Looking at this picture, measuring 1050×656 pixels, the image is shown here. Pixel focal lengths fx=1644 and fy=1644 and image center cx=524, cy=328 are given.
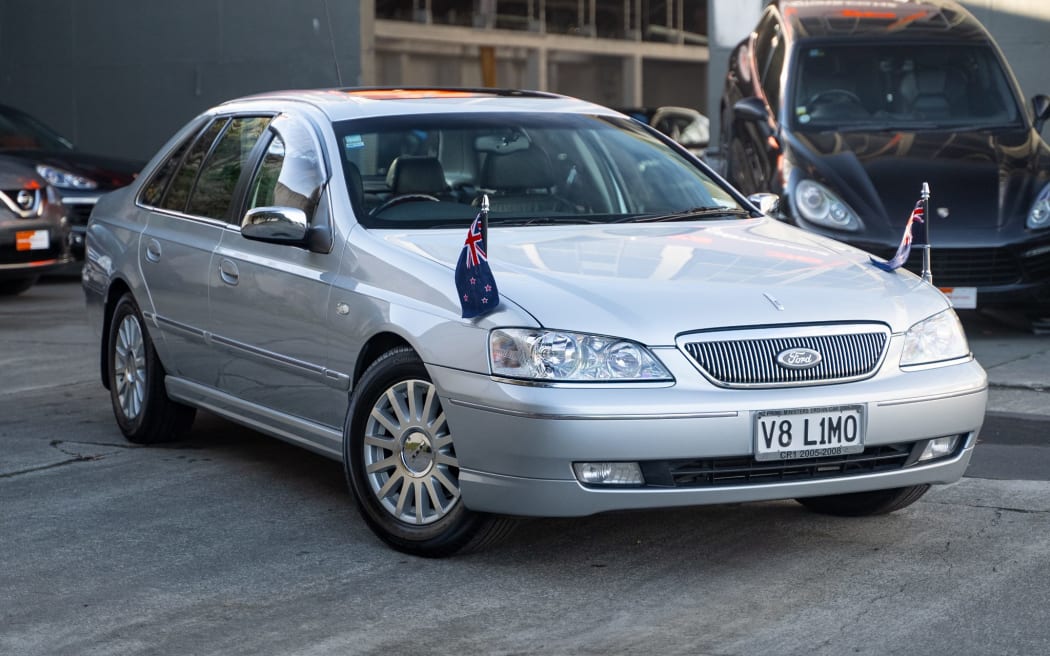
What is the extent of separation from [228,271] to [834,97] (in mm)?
5600

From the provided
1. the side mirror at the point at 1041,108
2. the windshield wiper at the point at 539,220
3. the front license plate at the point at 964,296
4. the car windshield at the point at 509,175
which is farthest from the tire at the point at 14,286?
the windshield wiper at the point at 539,220

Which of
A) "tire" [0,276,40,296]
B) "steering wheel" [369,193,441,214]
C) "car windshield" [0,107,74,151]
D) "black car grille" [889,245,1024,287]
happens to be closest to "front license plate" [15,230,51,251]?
"tire" [0,276,40,296]

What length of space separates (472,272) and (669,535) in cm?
117

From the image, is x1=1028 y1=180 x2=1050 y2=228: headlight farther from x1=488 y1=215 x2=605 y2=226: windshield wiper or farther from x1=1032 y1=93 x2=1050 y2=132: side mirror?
x1=488 y1=215 x2=605 y2=226: windshield wiper

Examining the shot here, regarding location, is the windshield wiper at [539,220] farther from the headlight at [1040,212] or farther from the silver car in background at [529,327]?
the headlight at [1040,212]

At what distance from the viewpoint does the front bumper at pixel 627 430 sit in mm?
4539

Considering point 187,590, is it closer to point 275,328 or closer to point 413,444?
point 413,444

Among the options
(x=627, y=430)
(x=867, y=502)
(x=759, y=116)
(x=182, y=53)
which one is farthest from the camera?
(x=182, y=53)

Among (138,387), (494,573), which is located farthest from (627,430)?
(138,387)

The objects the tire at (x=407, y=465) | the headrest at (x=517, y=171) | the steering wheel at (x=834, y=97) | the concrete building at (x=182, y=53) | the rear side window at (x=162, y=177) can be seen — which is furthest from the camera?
the concrete building at (x=182, y=53)

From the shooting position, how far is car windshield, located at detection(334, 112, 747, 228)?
19.0ft

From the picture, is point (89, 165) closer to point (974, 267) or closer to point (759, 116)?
point (759, 116)

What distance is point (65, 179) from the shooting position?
14148mm

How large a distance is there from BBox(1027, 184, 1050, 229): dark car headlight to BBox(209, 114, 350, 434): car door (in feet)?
16.5
